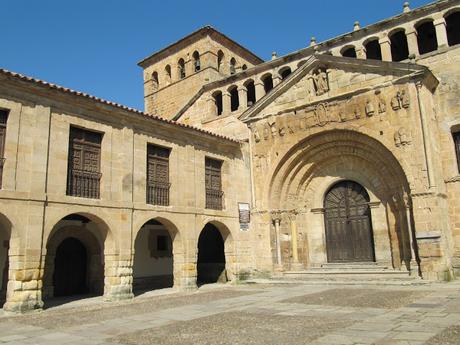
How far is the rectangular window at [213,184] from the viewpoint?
51.6ft

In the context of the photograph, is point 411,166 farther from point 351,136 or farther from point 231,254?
point 231,254

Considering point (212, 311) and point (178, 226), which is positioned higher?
point (178, 226)

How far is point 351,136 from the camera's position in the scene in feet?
49.2

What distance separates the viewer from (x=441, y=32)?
1442cm

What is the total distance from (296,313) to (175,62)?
20857 millimetres

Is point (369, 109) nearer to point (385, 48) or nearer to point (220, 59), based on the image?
point (385, 48)

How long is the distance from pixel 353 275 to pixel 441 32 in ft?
28.7

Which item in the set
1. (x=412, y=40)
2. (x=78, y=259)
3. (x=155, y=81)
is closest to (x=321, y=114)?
(x=412, y=40)

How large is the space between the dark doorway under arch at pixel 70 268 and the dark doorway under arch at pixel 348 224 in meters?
8.89

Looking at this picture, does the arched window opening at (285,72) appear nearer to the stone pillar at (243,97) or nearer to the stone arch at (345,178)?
the stone pillar at (243,97)

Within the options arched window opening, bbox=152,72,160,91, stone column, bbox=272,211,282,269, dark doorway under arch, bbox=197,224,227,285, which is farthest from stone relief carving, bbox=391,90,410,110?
arched window opening, bbox=152,72,160,91

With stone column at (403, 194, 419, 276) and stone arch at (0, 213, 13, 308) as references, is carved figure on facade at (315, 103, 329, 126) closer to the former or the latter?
stone column at (403, 194, 419, 276)

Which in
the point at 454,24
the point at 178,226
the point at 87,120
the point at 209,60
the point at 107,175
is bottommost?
the point at 178,226

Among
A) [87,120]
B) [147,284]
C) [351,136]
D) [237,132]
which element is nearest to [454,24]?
[351,136]
